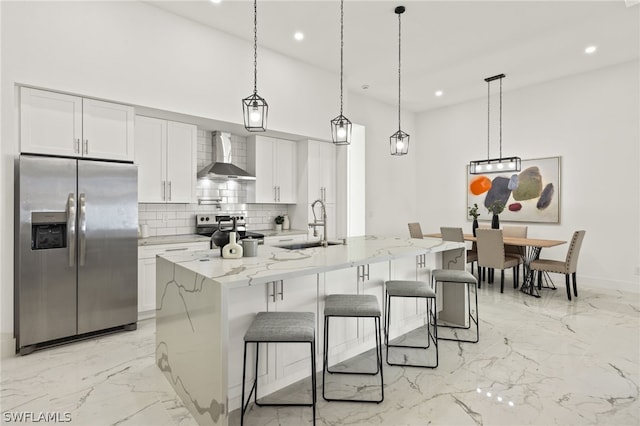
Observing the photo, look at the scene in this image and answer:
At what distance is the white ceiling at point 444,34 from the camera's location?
11.9 ft

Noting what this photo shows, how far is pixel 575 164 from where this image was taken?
5430mm

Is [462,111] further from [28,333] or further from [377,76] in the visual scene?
[28,333]

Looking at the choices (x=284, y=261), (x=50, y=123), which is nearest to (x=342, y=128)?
(x=284, y=261)

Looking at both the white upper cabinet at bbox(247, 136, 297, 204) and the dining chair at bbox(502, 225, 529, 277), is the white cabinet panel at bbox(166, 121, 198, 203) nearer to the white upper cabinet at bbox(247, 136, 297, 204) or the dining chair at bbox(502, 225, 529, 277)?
the white upper cabinet at bbox(247, 136, 297, 204)

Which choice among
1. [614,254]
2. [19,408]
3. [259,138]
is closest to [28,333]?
[19,408]

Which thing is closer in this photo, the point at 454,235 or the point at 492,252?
the point at 492,252

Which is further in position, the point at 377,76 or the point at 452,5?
the point at 377,76

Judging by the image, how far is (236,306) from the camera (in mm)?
2096

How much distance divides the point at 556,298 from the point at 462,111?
3952 mm

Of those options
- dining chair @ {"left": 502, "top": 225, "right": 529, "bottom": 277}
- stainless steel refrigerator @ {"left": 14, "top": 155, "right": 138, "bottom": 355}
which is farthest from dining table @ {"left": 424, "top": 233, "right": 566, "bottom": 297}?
stainless steel refrigerator @ {"left": 14, "top": 155, "right": 138, "bottom": 355}

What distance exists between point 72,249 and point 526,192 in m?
6.57

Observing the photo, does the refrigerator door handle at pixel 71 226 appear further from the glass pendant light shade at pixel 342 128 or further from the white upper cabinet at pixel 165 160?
the glass pendant light shade at pixel 342 128
